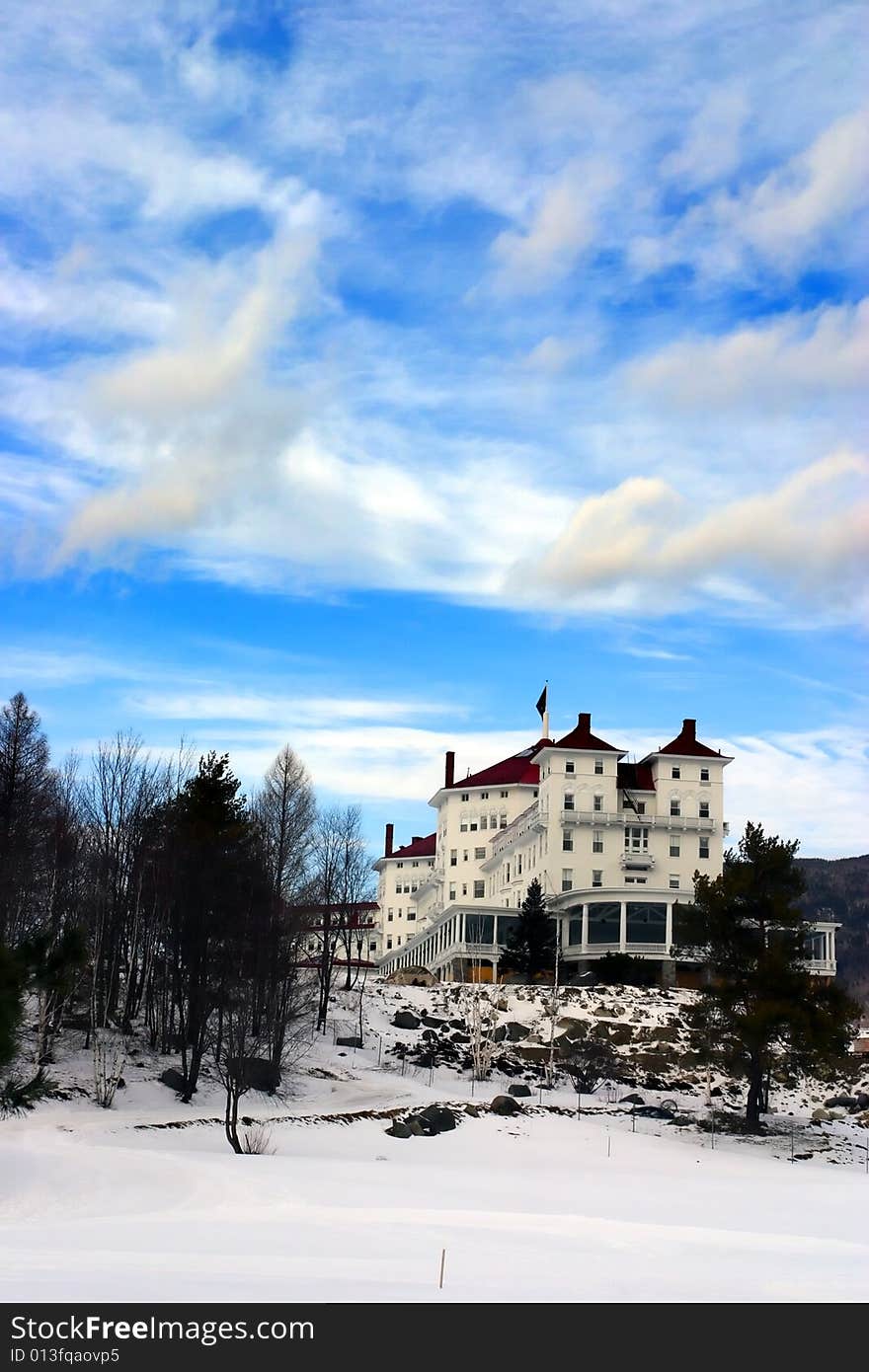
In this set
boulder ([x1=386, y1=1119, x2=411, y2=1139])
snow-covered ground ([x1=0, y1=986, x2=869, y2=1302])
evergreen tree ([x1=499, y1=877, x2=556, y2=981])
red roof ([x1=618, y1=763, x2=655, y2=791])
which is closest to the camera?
snow-covered ground ([x1=0, y1=986, x2=869, y2=1302])

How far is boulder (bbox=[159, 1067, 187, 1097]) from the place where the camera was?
44759 mm

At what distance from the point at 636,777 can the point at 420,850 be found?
40.6m

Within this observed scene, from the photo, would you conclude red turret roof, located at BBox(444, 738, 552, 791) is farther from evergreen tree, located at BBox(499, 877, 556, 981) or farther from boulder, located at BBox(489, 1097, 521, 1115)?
boulder, located at BBox(489, 1097, 521, 1115)

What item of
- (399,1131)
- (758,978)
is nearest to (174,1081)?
(399,1131)

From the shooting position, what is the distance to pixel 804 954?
48.4 metres

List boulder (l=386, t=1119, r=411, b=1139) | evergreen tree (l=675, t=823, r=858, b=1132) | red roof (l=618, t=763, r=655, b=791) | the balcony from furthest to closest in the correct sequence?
red roof (l=618, t=763, r=655, b=791), the balcony, evergreen tree (l=675, t=823, r=858, b=1132), boulder (l=386, t=1119, r=411, b=1139)

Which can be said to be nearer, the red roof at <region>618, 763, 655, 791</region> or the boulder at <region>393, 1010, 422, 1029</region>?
the boulder at <region>393, 1010, 422, 1029</region>

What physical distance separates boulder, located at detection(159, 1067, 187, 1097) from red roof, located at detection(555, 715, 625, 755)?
150 ft

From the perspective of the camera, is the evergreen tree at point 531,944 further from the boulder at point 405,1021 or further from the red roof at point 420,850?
the red roof at point 420,850

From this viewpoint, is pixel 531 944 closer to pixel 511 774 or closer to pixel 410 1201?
pixel 511 774

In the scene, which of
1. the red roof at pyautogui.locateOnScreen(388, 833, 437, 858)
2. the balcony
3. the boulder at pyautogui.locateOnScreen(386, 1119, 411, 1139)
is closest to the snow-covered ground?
the boulder at pyautogui.locateOnScreen(386, 1119, 411, 1139)

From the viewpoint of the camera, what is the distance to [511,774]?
10269 centimetres

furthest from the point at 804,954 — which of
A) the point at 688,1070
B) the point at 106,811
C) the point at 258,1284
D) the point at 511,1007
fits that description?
the point at 258,1284

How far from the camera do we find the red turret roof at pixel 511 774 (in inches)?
3991
